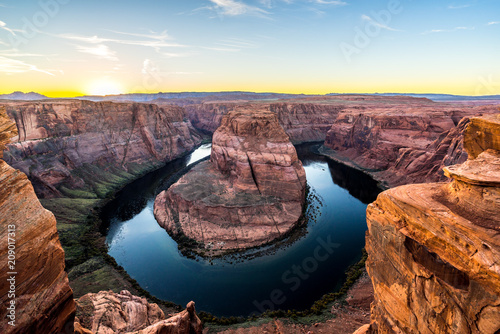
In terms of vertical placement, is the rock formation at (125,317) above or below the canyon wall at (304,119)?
below

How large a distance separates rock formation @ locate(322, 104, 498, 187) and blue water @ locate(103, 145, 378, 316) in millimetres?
18333

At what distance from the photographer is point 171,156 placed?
8306 cm

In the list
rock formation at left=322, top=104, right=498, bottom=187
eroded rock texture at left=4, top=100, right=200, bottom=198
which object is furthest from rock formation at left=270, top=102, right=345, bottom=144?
eroded rock texture at left=4, top=100, right=200, bottom=198

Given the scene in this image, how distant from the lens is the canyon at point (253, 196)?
8.75 meters

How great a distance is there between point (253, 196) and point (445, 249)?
30.9 m

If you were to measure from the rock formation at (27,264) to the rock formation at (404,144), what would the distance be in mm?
56731

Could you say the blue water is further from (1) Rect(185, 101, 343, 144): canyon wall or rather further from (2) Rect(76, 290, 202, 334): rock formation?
(1) Rect(185, 101, 343, 144): canyon wall

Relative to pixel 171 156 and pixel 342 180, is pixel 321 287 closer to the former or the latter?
pixel 342 180

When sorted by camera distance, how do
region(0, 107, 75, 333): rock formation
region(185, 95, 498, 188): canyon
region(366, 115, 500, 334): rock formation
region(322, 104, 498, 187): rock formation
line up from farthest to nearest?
region(185, 95, 498, 188): canyon
region(322, 104, 498, 187): rock formation
region(0, 107, 75, 333): rock formation
region(366, 115, 500, 334): rock formation

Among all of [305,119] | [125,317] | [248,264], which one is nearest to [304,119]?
[305,119]

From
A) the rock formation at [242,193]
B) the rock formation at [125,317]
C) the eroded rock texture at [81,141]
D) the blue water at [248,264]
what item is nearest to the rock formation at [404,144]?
the blue water at [248,264]

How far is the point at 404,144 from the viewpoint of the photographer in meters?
65.6

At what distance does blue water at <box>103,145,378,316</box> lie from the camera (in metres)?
25.5

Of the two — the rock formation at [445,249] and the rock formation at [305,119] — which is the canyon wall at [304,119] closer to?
the rock formation at [305,119]
